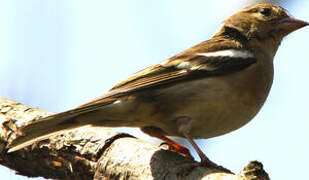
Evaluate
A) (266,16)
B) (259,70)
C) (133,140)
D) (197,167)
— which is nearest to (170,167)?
(197,167)

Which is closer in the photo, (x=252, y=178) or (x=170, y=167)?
(x=252, y=178)

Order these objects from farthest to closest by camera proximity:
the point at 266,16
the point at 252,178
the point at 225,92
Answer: the point at 266,16 → the point at 225,92 → the point at 252,178

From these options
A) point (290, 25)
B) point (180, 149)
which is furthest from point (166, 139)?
point (290, 25)

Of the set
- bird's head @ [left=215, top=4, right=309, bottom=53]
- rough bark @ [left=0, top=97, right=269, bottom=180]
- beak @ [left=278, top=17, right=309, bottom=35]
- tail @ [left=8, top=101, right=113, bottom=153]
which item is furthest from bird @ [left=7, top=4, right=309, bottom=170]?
beak @ [left=278, top=17, right=309, bottom=35]

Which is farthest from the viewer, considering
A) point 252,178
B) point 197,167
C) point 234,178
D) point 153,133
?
point 153,133

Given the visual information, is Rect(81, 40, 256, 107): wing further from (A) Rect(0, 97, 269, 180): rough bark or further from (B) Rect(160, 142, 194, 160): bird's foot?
(B) Rect(160, 142, 194, 160): bird's foot

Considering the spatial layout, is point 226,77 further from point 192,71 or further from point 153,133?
point 153,133

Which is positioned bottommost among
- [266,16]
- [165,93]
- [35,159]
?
[35,159]
